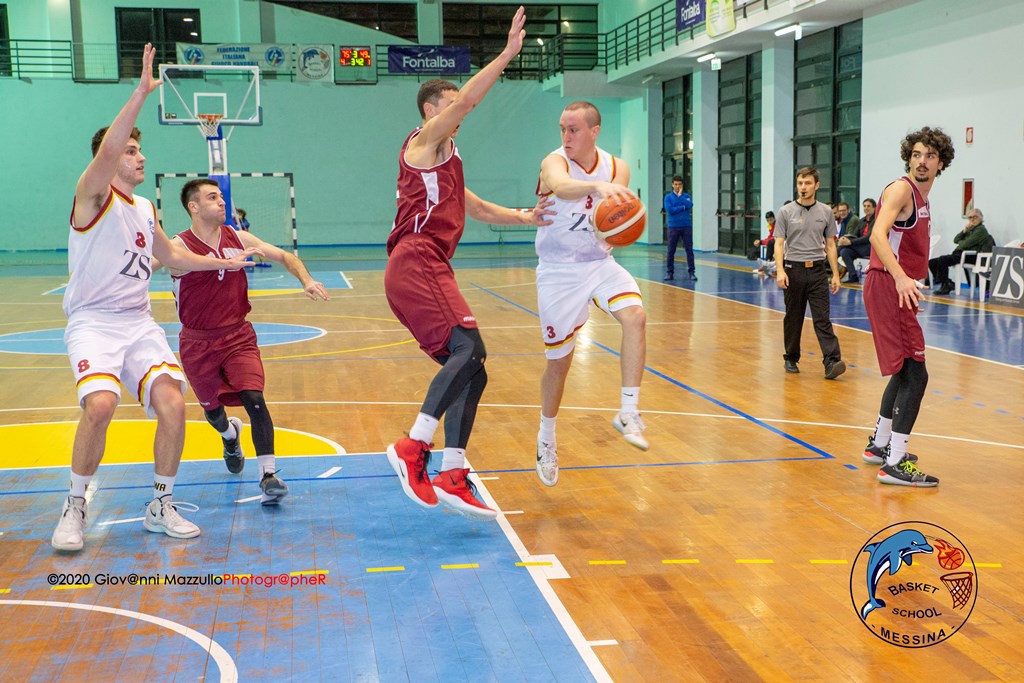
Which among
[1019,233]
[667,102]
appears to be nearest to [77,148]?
[667,102]

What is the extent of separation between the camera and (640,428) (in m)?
4.93

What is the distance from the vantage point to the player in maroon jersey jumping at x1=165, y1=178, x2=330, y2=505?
5227 millimetres

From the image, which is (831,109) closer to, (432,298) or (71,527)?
(432,298)

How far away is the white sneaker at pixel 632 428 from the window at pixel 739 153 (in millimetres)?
18635

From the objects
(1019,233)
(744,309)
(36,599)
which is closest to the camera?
(36,599)

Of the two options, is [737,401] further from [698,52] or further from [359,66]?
[359,66]

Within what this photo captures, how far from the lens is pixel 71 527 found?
14.6 feet

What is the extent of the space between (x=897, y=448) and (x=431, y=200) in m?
2.77

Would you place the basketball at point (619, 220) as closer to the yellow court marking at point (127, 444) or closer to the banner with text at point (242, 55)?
the yellow court marking at point (127, 444)

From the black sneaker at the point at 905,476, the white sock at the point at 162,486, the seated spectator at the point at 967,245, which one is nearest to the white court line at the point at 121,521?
the white sock at the point at 162,486

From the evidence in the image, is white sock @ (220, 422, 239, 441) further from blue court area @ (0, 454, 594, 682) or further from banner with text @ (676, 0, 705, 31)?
banner with text @ (676, 0, 705, 31)

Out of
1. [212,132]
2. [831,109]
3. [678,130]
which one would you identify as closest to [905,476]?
[831,109]

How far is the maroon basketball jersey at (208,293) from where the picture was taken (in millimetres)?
5316

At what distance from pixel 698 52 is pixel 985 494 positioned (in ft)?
62.4
